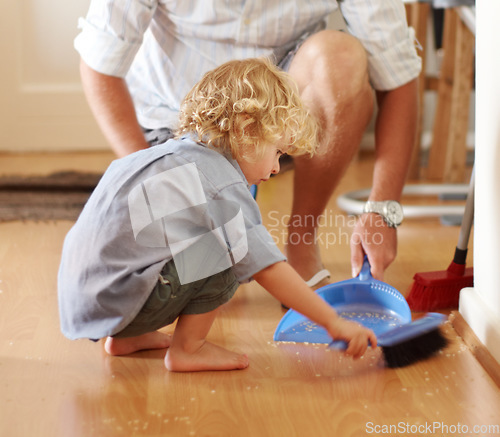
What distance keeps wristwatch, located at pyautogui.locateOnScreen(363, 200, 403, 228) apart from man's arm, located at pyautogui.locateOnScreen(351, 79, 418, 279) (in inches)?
0.4

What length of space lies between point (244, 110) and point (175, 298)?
0.26m

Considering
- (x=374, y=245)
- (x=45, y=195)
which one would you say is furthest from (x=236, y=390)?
(x=45, y=195)

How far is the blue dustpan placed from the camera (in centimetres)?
101

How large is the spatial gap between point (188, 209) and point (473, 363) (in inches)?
17.4

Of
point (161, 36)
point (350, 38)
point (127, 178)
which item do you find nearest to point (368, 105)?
point (350, 38)

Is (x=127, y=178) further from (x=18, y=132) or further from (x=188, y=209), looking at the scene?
(x=18, y=132)

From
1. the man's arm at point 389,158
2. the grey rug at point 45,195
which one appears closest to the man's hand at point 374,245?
the man's arm at point 389,158

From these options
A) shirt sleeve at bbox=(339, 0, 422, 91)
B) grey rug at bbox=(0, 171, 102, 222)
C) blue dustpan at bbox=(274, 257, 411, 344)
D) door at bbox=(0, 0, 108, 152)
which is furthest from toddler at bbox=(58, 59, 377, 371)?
door at bbox=(0, 0, 108, 152)

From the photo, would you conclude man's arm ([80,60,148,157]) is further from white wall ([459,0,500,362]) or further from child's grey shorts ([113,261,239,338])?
white wall ([459,0,500,362])

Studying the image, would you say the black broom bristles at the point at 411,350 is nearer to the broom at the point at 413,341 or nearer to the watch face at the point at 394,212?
the broom at the point at 413,341

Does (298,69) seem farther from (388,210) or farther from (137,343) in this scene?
(137,343)

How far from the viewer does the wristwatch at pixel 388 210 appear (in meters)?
1.11

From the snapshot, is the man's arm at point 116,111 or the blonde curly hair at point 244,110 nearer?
the blonde curly hair at point 244,110

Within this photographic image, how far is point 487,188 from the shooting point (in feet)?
3.14
